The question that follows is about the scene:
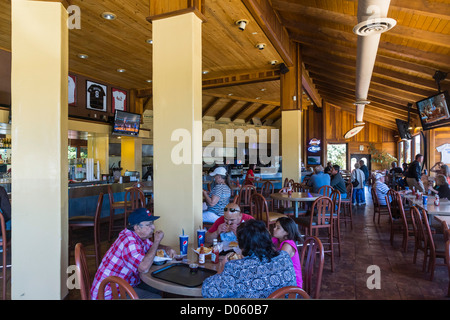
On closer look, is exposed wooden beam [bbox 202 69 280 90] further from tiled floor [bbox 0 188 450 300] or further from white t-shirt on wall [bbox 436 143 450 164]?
white t-shirt on wall [bbox 436 143 450 164]

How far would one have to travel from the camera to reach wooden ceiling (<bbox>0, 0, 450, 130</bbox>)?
4.51 metres

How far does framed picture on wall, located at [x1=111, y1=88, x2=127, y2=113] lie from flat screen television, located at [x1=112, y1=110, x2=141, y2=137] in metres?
0.40

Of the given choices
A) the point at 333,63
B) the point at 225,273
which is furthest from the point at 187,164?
the point at 333,63

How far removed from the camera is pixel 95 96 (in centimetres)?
848

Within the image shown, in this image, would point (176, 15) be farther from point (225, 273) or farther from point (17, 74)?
point (225, 273)

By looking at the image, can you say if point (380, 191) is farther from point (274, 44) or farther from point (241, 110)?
point (241, 110)

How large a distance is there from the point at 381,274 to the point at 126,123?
24.4 feet

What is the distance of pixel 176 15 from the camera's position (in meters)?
3.12

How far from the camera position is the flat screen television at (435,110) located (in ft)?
19.8

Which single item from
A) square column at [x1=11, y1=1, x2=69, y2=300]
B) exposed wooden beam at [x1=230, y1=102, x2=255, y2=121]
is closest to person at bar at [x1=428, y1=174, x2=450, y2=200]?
square column at [x1=11, y1=1, x2=69, y2=300]

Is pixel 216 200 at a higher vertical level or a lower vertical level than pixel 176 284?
higher

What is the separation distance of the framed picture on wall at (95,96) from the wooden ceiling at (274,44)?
0.25 m

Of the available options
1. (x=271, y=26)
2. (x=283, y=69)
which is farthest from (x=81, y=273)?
(x=283, y=69)

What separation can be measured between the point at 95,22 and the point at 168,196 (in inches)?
139
